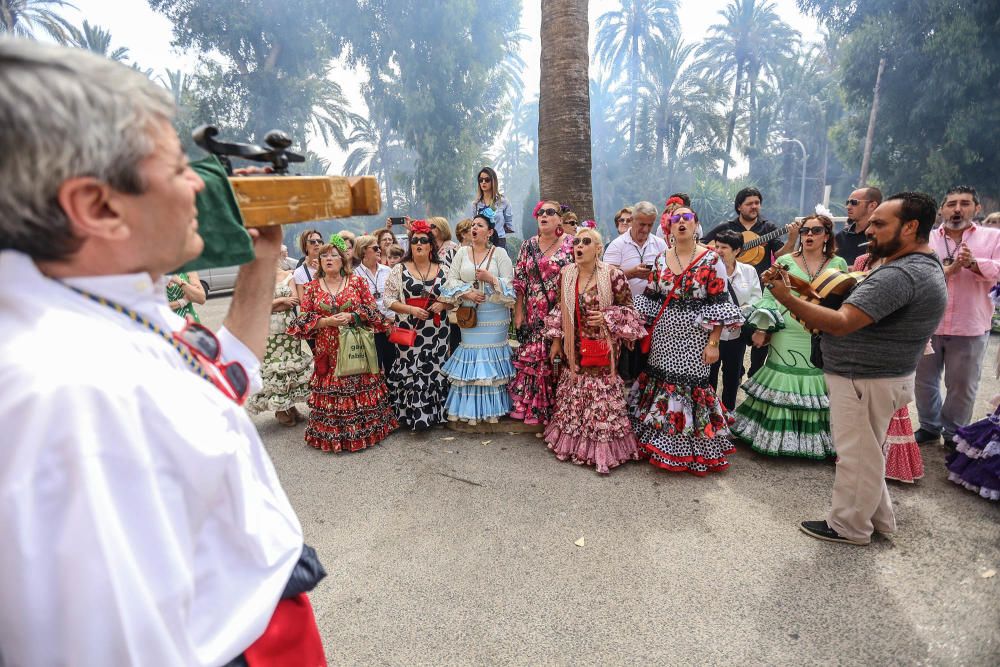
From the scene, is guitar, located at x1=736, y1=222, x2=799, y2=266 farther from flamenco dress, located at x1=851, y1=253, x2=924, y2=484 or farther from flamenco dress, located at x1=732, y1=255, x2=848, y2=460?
flamenco dress, located at x1=851, y1=253, x2=924, y2=484

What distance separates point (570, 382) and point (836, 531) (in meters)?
2.22

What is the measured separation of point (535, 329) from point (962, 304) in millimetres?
3688

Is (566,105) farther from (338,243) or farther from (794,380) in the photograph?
(794,380)

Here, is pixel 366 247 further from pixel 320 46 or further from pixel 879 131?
pixel 320 46

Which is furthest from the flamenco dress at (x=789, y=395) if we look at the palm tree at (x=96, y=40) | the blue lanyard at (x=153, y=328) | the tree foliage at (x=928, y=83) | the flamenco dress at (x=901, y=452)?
the palm tree at (x=96, y=40)

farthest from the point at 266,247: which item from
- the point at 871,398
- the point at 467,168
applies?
the point at 467,168

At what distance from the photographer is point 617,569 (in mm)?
3084

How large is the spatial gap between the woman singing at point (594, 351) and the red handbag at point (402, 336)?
4.97 ft

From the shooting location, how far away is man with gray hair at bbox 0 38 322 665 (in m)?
0.68

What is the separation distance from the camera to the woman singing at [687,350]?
13.4 feet

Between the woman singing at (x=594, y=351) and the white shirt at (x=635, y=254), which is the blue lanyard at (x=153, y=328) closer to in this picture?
the woman singing at (x=594, y=351)

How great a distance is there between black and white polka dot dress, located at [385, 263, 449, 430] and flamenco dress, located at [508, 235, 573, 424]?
80 cm

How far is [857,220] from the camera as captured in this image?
5.09 m

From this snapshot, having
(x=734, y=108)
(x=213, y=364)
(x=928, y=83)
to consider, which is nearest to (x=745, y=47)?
(x=734, y=108)
